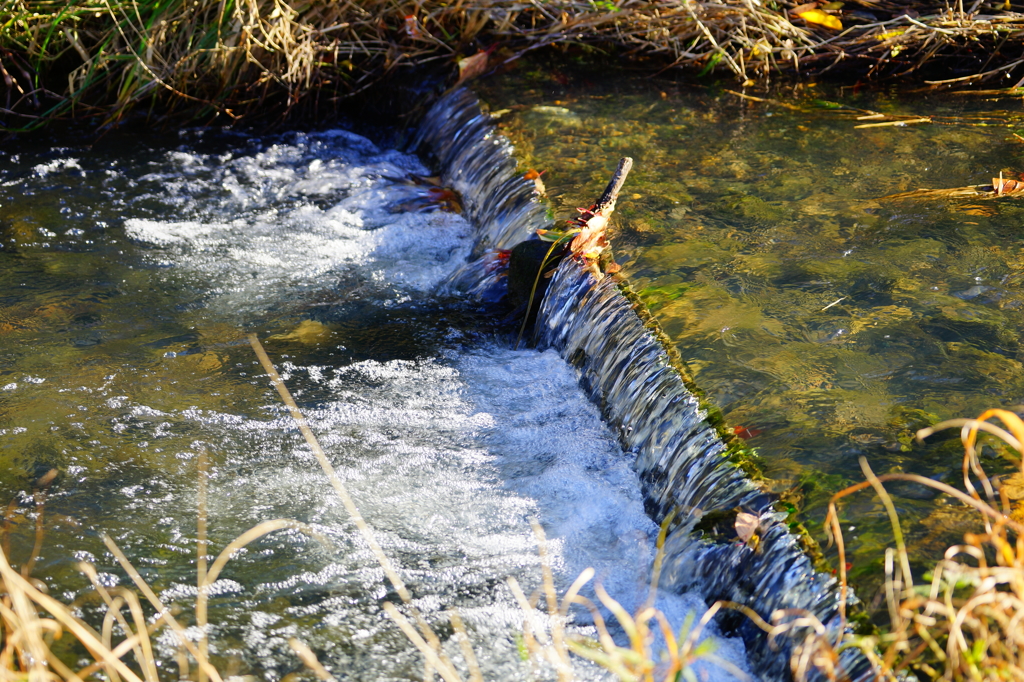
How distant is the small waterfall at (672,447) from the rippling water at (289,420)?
0.10 m

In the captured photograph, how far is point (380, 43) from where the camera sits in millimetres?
5879

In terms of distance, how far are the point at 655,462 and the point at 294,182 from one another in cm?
335

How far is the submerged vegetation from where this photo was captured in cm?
516

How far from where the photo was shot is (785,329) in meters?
2.85

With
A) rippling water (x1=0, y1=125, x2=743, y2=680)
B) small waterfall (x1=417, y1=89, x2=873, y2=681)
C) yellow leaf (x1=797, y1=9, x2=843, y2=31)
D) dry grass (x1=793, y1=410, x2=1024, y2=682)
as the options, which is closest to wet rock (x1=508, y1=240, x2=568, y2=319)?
small waterfall (x1=417, y1=89, x2=873, y2=681)

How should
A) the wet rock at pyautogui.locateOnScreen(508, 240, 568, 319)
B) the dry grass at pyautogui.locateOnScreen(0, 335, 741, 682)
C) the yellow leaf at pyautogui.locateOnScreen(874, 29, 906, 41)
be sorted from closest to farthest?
1. the dry grass at pyautogui.locateOnScreen(0, 335, 741, 682)
2. the wet rock at pyautogui.locateOnScreen(508, 240, 568, 319)
3. the yellow leaf at pyautogui.locateOnScreen(874, 29, 906, 41)

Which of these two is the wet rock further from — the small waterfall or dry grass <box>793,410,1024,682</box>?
dry grass <box>793,410,1024,682</box>

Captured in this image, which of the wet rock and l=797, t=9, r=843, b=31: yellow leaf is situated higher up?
l=797, t=9, r=843, b=31: yellow leaf

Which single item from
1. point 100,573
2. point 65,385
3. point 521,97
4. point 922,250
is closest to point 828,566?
point 922,250

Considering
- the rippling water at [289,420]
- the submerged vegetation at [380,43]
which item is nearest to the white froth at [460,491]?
the rippling water at [289,420]

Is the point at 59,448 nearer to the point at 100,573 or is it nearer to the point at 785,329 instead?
the point at 100,573

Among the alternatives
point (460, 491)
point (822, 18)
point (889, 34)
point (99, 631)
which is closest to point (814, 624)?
point (460, 491)

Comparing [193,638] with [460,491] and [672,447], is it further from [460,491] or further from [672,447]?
[672,447]

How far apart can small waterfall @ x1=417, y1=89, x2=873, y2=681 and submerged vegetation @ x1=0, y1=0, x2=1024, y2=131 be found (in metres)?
1.80
